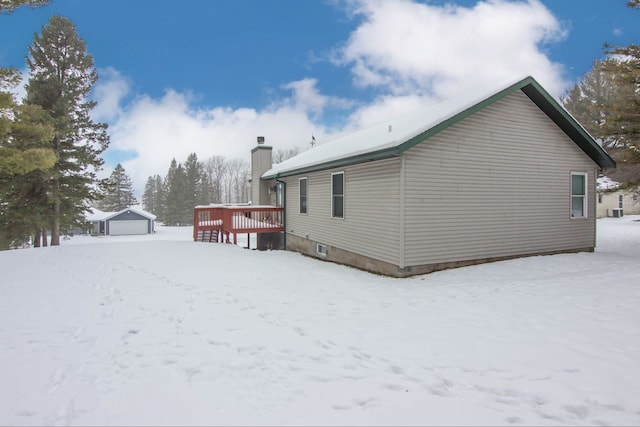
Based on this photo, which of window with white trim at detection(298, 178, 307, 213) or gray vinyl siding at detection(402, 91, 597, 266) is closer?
gray vinyl siding at detection(402, 91, 597, 266)

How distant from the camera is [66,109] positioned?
66.2 feet

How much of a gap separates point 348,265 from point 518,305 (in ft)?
18.8

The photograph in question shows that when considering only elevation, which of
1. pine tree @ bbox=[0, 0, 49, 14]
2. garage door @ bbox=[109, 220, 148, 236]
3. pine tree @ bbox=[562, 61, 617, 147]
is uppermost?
pine tree @ bbox=[562, 61, 617, 147]

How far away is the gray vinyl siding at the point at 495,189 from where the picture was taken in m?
8.49

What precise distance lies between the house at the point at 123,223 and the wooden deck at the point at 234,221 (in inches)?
1220

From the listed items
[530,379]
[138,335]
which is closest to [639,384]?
[530,379]

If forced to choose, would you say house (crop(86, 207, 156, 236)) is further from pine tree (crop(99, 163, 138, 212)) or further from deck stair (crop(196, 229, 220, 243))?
deck stair (crop(196, 229, 220, 243))

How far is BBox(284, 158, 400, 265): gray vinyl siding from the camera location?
859 centimetres

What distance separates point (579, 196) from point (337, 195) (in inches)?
302

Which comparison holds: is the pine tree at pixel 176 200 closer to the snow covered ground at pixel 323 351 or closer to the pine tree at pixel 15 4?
the pine tree at pixel 15 4

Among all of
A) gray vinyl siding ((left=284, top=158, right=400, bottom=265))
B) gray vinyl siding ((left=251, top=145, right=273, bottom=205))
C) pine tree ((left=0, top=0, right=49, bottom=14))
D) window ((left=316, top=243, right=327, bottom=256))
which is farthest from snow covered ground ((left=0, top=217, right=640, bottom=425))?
gray vinyl siding ((left=251, top=145, right=273, bottom=205))

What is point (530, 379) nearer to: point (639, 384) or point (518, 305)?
point (639, 384)

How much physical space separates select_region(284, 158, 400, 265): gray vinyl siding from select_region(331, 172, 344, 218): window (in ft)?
0.62

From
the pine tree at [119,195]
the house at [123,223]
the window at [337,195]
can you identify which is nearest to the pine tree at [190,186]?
the house at [123,223]
